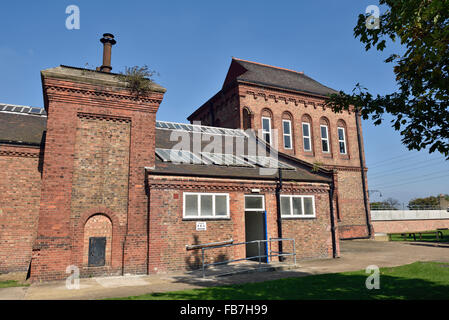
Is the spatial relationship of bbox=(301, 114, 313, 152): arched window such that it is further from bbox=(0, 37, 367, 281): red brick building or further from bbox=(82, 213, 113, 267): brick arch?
bbox=(82, 213, 113, 267): brick arch

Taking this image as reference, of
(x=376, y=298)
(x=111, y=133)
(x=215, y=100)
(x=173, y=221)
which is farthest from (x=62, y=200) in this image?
(x=215, y=100)

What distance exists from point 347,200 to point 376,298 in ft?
68.2

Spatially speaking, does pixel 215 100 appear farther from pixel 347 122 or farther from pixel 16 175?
pixel 16 175

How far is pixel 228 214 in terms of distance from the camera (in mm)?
13656

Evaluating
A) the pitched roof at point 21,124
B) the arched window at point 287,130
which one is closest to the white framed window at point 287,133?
the arched window at point 287,130

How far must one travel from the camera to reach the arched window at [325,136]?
27.9 metres

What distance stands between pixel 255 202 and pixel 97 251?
271 inches

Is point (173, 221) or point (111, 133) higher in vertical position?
point (111, 133)

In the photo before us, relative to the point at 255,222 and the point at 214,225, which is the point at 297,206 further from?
the point at 214,225

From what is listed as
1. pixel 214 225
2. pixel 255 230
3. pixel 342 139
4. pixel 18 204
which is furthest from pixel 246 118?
pixel 18 204

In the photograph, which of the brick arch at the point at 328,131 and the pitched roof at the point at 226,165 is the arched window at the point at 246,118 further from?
the brick arch at the point at 328,131

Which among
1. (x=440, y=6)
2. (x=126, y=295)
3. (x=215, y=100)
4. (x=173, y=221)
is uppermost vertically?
(x=215, y=100)

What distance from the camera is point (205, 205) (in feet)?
43.5
